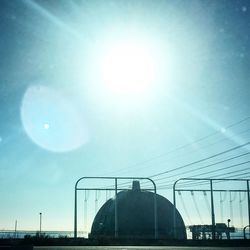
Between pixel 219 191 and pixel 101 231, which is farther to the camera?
pixel 101 231

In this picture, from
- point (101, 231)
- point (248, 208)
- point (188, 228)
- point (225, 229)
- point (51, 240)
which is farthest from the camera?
point (101, 231)

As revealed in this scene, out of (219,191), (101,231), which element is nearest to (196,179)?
(219,191)

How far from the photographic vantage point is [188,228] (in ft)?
200

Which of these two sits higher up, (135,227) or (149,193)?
(149,193)

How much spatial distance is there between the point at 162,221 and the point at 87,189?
63.2 feet

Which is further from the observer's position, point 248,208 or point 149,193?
point 149,193

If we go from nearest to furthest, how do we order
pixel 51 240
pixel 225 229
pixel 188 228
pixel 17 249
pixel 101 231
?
pixel 17 249, pixel 51 240, pixel 225 229, pixel 188 228, pixel 101 231

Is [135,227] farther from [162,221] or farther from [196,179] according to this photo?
[196,179]

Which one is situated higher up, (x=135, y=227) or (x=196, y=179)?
(x=196, y=179)

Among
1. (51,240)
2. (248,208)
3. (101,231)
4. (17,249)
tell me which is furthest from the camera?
(101,231)

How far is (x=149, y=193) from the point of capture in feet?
216

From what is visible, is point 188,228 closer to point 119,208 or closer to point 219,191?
A: point 119,208

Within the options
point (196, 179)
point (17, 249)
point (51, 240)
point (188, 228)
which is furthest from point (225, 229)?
point (17, 249)

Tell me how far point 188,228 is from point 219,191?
13.8 m
